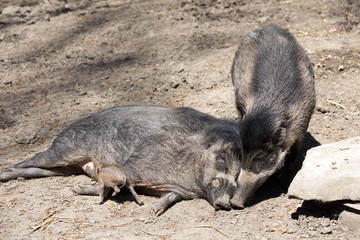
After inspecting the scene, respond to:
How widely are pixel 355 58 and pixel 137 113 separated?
3210 millimetres

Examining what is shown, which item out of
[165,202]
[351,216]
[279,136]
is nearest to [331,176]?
[351,216]

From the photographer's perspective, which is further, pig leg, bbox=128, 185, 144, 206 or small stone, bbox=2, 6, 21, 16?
small stone, bbox=2, 6, 21, 16

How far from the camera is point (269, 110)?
3.48m

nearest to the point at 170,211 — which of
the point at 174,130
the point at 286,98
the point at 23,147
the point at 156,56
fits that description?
the point at 174,130

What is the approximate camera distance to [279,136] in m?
3.48

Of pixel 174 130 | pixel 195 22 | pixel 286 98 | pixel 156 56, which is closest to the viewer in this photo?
pixel 286 98

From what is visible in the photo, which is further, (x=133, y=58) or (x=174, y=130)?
(x=133, y=58)

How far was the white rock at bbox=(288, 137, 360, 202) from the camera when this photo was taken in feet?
9.70

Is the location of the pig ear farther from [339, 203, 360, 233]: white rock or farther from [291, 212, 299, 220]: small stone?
[339, 203, 360, 233]: white rock

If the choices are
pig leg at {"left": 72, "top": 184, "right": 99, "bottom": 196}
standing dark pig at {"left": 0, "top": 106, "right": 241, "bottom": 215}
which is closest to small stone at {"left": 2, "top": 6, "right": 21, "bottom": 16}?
standing dark pig at {"left": 0, "top": 106, "right": 241, "bottom": 215}

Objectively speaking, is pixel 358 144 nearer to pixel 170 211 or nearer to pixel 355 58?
pixel 170 211

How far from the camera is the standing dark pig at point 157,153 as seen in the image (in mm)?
3811

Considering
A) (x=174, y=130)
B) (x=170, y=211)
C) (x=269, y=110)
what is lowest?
(x=170, y=211)

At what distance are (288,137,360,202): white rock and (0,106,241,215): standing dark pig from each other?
2.20ft
